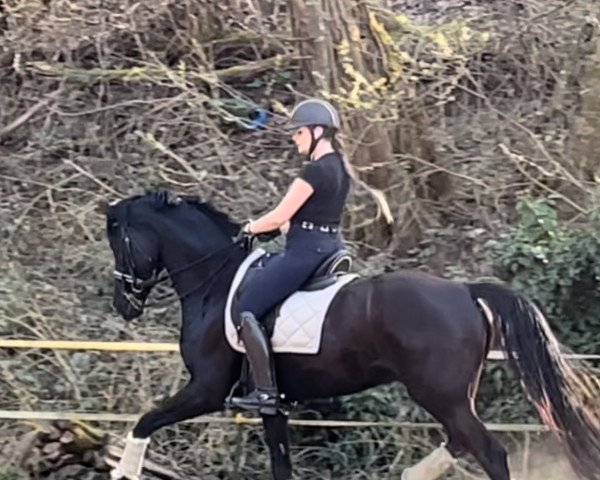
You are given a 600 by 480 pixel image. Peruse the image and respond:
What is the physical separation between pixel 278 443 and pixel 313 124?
183 cm

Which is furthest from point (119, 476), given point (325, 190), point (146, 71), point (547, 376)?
point (146, 71)

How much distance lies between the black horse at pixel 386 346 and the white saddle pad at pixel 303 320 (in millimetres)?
47

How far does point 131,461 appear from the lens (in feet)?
22.4

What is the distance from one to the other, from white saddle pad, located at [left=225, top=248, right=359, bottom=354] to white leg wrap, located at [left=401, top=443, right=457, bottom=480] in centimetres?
84

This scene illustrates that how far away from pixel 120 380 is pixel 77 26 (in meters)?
4.94

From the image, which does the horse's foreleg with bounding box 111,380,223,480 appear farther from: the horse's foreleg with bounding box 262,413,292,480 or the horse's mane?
the horse's mane

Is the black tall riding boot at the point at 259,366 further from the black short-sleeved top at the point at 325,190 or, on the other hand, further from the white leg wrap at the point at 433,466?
the white leg wrap at the point at 433,466

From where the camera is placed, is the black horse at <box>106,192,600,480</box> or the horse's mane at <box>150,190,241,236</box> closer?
the black horse at <box>106,192,600,480</box>

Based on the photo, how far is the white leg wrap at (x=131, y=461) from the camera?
6824 millimetres

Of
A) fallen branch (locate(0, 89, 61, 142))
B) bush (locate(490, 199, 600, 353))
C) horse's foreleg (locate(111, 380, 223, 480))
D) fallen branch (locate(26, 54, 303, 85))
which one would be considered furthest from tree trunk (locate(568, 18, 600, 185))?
fallen branch (locate(0, 89, 61, 142))

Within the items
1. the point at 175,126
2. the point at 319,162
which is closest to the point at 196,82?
the point at 175,126

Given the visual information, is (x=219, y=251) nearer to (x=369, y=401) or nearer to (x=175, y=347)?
(x=175, y=347)

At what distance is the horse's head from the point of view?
701cm

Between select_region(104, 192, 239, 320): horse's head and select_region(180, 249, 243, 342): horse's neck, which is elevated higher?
select_region(104, 192, 239, 320): horse's head
